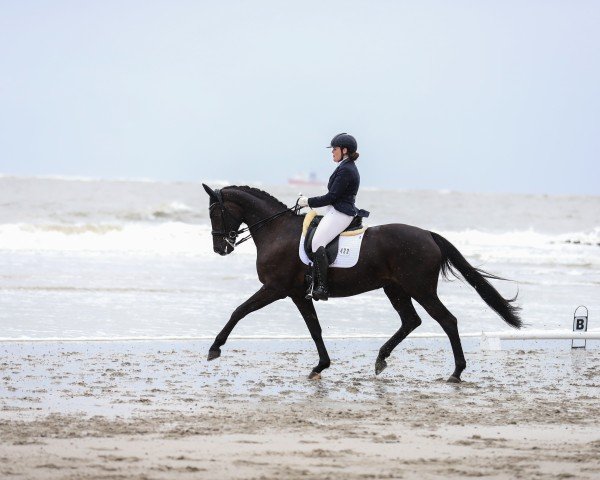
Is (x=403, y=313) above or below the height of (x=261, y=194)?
below

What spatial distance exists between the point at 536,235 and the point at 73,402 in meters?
48.0

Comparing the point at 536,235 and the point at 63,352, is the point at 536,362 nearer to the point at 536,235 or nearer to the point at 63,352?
the point at 63,352

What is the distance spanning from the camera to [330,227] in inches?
400

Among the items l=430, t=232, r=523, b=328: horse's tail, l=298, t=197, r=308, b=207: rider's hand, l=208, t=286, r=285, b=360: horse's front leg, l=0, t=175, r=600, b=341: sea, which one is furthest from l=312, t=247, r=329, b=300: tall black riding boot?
l=0, t=175, r=600, b=341: sea

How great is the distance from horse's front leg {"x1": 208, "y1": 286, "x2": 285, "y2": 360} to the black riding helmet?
1594mm

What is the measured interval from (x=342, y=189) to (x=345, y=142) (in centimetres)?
47

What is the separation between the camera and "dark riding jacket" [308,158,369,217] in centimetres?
1010

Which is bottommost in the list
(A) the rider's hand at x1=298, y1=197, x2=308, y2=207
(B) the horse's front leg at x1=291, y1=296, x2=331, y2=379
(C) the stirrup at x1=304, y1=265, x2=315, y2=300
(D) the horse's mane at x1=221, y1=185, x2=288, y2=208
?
(B) the horse's front leg at x1=291, y1=296, x2=331, y2=379

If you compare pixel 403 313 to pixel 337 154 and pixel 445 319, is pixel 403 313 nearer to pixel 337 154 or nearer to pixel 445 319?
pixel 445 319

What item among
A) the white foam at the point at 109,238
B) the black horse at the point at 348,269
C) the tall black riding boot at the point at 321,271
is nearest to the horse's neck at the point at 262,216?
the black horse at the point at 348,269

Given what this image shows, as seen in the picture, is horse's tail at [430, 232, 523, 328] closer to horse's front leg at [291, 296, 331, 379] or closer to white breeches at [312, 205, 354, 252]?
white breeches at [312, 205, 354, 252]

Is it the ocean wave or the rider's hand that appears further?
the ocean wave

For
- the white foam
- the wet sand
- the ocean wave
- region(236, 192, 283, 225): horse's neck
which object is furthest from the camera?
the ocean wave

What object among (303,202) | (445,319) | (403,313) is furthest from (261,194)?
(445,319)
